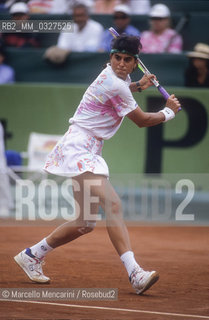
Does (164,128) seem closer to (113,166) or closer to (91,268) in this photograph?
(113,166)

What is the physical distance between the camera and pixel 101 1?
12.8m

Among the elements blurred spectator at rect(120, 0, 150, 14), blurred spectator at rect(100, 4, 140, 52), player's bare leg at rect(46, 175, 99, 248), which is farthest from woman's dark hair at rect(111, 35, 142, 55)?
blurred spectator at rect(120, 0, 150, 14)

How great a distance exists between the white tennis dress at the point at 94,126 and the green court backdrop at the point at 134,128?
191 inches

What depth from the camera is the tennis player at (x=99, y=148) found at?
18.9 ft

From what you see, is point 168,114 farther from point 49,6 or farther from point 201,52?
point 49,6

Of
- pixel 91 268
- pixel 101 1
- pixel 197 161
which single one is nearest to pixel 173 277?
pixel 91 268

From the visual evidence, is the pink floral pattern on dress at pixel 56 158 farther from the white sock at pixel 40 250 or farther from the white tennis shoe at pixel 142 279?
the white tennis shoe at pixel 142 279

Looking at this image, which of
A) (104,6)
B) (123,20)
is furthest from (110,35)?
(104,6)

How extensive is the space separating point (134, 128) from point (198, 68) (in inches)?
49.7

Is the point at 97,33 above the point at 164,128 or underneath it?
above

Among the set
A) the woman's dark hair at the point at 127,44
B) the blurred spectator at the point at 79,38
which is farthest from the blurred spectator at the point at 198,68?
the woman's dark hair at the point at 127,44

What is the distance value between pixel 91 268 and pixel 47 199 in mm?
4012

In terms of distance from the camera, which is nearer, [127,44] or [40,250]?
[127,44]

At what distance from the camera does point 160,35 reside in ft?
38.1
